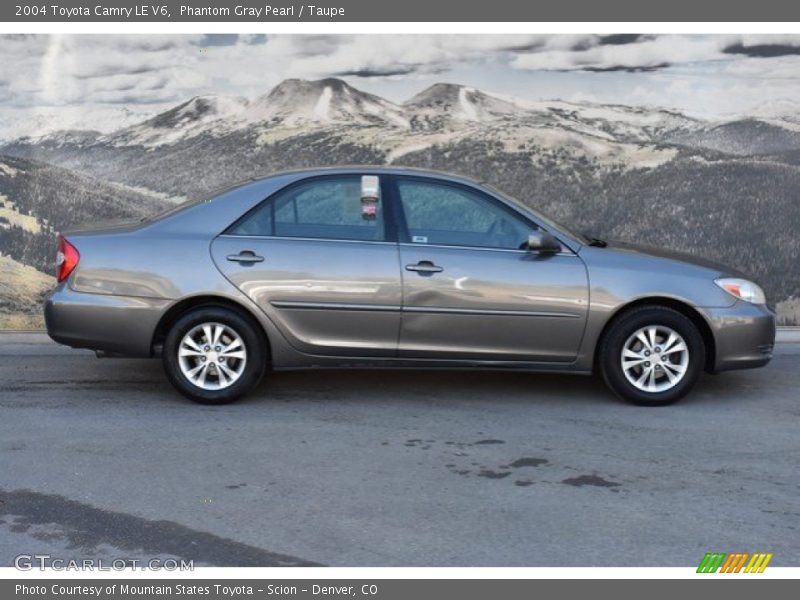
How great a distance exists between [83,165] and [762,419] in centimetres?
710

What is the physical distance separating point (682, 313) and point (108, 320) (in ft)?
11.9

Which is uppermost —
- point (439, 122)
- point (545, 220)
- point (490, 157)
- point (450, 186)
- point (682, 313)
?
point (439, 122)

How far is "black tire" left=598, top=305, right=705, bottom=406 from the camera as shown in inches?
313

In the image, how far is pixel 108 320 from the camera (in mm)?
7816

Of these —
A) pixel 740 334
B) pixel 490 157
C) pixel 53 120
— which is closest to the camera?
pixel 740 334

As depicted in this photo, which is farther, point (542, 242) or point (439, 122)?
point (439, 122)

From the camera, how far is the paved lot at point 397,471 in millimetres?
5406

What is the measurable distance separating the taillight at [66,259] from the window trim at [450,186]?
201cm

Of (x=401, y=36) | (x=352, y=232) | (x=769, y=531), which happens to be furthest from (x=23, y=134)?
(x=769, y=531)

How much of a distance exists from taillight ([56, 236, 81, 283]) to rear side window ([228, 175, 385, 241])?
1.00 metres

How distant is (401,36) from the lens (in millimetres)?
11828

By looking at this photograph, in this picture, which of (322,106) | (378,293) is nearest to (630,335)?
(378,293)

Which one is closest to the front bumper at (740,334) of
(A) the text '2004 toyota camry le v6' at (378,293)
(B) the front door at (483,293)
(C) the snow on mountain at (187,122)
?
(A) the text '2004 toyota camry le v6' at (378,293)

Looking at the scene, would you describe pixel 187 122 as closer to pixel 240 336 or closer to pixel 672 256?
pixel 240 336
